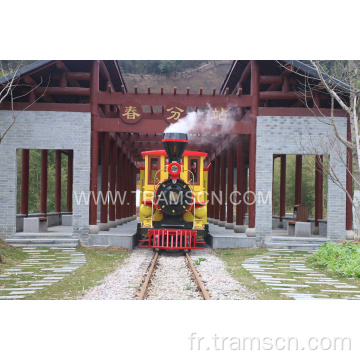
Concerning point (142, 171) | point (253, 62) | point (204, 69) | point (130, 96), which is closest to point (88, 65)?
point (130, 96)

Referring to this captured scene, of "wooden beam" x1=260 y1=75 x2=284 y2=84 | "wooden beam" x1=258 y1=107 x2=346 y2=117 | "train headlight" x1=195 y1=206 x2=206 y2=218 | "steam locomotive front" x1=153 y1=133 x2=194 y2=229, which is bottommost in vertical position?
"train headlight" x1=195 y1=206 x2=206 y2=218

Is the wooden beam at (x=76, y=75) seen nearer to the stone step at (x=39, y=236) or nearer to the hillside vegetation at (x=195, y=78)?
the stone step at (x=39, y=236)

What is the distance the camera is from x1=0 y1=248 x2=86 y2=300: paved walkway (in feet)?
22.2

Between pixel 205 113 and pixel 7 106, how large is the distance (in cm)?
589

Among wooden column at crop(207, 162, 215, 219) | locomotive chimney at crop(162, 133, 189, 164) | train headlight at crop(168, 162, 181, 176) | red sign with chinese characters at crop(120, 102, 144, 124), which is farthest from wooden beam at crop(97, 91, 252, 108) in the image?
wooden column at crop(207, 162, 215, 219)

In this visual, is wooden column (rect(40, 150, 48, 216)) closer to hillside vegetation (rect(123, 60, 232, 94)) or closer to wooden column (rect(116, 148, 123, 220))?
wooden column (rect(116, 148, 123, 220))

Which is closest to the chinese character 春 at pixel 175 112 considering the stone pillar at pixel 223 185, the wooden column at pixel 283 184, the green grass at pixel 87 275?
the green grass at pixel 87 275

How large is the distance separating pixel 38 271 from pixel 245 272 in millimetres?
4141

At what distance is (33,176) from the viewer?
27422 millimetres

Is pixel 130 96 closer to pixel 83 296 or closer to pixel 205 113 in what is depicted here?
pixel 205 113

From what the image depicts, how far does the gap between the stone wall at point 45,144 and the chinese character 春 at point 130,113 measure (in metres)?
1.11

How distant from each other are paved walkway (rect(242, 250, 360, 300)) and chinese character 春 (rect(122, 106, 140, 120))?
17.6 feet

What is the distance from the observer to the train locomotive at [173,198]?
35.9 ft

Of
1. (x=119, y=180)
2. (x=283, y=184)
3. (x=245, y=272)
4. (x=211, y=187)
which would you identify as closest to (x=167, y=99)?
(x=245, y=272)
